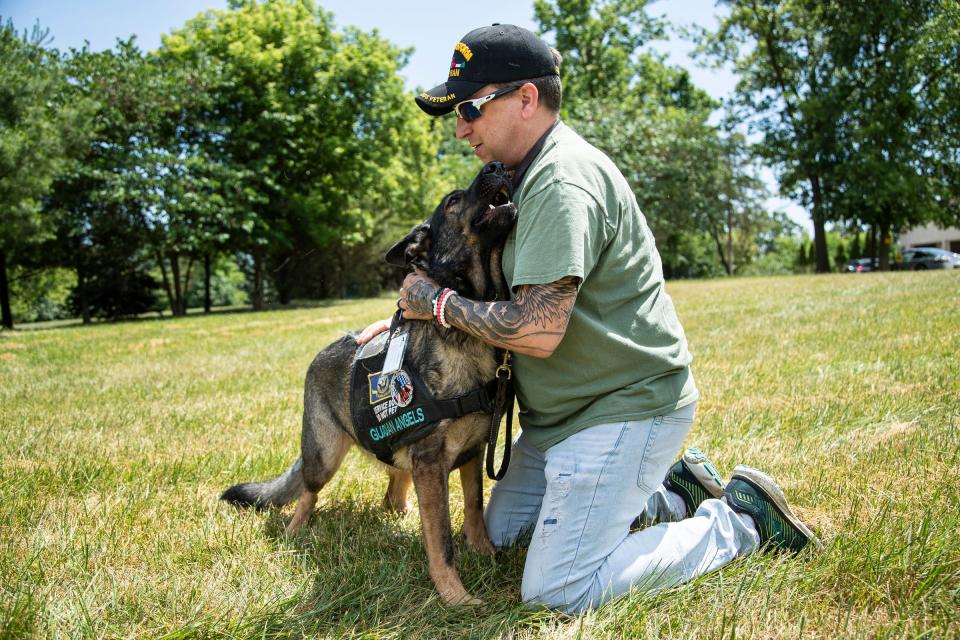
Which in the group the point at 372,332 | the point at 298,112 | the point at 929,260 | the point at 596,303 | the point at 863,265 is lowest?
the point at 372,332

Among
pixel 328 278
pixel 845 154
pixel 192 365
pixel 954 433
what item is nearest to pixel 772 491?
pixel 954 433

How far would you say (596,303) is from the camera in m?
2.63

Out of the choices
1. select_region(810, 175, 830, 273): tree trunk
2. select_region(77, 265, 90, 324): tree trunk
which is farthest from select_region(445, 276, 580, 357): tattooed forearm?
select_region(810, 175, 830, 273): tree trunk

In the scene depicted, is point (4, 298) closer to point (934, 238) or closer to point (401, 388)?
point (401, 388)

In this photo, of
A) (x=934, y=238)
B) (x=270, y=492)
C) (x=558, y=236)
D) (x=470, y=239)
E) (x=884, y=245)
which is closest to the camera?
(x=558, y=236)

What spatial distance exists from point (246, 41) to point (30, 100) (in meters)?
9.49

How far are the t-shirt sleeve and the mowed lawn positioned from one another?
1.25 m

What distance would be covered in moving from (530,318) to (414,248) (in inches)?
29.6

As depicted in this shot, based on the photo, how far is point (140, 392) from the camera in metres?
6.81

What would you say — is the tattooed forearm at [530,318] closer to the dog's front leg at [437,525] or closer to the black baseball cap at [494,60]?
the dog's front leg at [437,525]

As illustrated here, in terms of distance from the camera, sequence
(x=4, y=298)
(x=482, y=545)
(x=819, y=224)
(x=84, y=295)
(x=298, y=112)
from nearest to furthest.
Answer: (x=482, y=545), (x=4, y=298), (x=298, y=112), (x=84, y=295), (x=819, y=224)

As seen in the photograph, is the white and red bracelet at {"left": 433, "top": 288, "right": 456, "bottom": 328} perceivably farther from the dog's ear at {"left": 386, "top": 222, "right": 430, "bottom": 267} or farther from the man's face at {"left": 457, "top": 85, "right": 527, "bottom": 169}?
the man's face at {"left": 457, "top": 85, "right": 527, "bottom": 169}

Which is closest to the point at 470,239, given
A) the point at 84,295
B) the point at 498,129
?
the point at 498,129

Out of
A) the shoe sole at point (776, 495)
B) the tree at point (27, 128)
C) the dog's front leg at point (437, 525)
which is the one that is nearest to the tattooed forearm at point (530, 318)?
the dog's front leg at point (437, 525)
